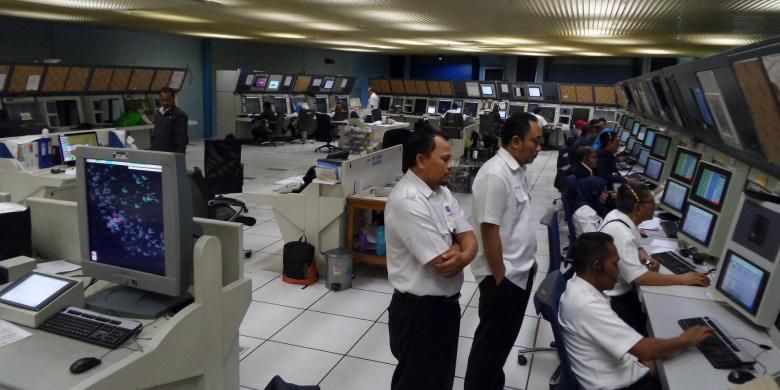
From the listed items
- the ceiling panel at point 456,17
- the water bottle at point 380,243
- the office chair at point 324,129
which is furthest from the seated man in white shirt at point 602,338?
the office chair at point 324,129

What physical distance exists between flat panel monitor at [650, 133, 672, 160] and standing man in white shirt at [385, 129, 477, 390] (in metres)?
4.47

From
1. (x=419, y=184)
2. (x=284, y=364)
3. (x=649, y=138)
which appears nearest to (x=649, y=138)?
(x=649, y=138)

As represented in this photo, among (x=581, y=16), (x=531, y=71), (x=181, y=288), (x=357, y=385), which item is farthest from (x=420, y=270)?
(x=531, y=71)

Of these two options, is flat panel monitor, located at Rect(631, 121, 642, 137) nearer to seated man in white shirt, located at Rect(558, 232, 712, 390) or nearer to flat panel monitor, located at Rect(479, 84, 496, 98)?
seated man in white shirt, located at Rect(558, 232, 712, 390)

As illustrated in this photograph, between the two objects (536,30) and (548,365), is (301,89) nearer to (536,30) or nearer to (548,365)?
(536,30)

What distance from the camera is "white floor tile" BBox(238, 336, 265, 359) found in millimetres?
3295

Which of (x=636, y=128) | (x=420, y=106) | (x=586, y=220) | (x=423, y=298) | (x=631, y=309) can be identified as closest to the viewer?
(x=423, y=298)

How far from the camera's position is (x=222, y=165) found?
5.42 metres

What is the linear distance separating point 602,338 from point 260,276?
3166 mm

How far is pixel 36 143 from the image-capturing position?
5.00m

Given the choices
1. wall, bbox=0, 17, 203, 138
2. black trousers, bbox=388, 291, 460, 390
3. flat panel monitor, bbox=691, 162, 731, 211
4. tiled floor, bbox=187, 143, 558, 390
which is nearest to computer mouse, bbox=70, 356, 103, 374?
black trousers, bbox=388, 291, 460, 390

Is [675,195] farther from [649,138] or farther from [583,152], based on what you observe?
[649,138]

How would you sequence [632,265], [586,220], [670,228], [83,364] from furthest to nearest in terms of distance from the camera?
[670,228] → [586,220] → [632,265] → [83,364]

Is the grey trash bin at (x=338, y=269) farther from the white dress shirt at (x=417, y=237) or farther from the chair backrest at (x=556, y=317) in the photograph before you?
the chair backrest at (x=556, y=317)
